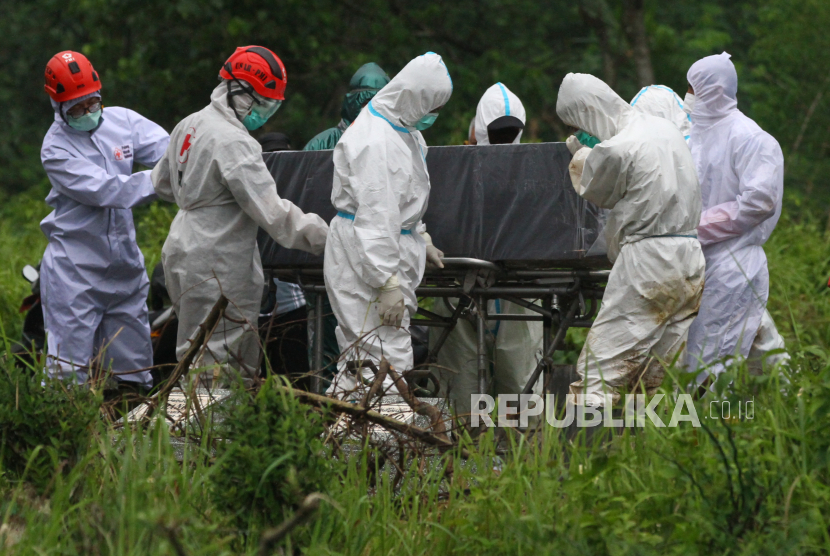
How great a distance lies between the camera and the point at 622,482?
264cm

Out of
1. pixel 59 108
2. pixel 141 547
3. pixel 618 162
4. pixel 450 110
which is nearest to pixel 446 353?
pixel 618 162

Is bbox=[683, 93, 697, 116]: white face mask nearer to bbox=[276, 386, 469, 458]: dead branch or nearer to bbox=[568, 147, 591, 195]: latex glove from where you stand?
bbox=[568, 147, 591, 195]: latex glove

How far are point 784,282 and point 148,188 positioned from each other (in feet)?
16.2

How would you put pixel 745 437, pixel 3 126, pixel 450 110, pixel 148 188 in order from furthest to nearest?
pixel 3 126 < pixel 450 110 < pixel 148 188 < pixel 745 437

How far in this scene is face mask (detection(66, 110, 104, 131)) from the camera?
5082 mm

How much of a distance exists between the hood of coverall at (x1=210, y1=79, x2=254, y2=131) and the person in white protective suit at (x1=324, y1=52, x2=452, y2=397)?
0.62 m

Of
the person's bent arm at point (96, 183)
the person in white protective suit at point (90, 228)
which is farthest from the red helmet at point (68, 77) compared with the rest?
the person's bent arm at point (96, 183)

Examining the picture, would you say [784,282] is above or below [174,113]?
below

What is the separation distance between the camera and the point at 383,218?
409cm

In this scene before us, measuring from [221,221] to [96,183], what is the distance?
833 millimetres

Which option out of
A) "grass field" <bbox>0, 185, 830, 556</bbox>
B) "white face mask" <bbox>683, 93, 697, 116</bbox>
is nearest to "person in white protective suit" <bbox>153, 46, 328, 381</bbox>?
"grass field" <bbox>0, 185, 830, 556</bbox>

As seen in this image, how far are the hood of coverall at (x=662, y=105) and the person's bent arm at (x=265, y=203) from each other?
175 cm

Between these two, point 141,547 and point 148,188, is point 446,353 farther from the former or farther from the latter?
point 141,547

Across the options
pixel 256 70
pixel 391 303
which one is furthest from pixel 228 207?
pixel 391 303
